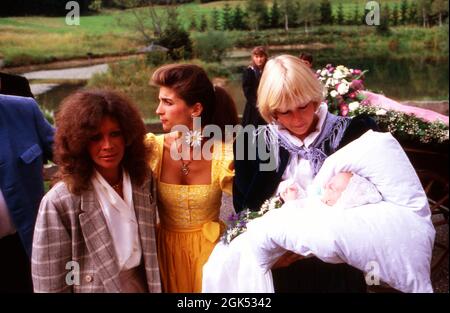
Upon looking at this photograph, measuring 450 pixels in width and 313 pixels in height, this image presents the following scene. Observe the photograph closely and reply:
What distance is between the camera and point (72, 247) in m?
1.21

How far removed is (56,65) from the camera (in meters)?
3.30

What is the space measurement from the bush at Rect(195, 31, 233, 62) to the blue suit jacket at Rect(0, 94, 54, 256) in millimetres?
2234

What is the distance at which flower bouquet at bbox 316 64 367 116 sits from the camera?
6.64 ft

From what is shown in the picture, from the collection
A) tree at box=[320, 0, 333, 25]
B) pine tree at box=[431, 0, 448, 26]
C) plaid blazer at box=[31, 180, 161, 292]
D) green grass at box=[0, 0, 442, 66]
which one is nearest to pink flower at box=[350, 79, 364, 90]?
green grass at box=[0, 0, 442, 66]

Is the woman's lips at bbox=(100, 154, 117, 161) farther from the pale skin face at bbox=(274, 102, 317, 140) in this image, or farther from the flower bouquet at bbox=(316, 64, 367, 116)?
the flower bouquet at bbox=(316, 64, 367, 116)

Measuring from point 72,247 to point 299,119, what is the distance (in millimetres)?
767

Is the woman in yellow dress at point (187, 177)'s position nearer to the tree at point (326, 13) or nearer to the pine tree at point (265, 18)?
the tree at point (326, 13)

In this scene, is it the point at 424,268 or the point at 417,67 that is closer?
the point at 424,268

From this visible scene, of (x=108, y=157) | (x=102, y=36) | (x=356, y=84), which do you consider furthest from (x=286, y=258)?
(x=102, y=36)

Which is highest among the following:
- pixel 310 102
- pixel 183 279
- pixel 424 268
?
pixel 310 102

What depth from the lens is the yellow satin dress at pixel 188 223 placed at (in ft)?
4.69

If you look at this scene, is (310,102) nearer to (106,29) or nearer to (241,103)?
(241,103)
